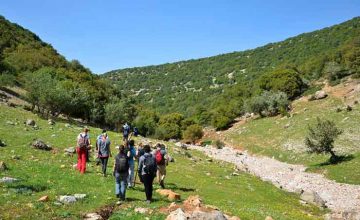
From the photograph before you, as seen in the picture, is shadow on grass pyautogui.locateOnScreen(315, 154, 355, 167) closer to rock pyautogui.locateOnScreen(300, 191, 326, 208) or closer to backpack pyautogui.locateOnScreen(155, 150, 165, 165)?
rock pyautogui.locateOnScreen(300, 191, 326, 208)

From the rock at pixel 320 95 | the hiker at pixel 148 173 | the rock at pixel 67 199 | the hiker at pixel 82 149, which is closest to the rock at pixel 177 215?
the hiker at pixel 148 173

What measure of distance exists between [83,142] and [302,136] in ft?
161

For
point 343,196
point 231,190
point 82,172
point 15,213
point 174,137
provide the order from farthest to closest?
1. point 174,137
2. point 343,196
3. point 231,190
4. point 82,172
5. point 15,213

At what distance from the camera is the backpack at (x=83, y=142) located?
27.6m

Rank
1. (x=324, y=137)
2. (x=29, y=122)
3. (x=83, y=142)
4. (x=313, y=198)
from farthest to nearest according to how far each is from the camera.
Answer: (x=324, y=137) < (x=29, y=122) < (x=313, y=198) < (x=83, y=142)

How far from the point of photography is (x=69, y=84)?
259 feet

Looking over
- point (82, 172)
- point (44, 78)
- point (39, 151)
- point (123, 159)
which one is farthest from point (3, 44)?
point (123, 159)

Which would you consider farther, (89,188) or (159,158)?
(159,158)

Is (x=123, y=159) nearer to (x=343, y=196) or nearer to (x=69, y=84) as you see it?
(x=343, y=196)

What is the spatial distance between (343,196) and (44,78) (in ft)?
150

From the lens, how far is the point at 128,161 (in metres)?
24.1

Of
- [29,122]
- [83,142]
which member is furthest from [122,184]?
[29,122]

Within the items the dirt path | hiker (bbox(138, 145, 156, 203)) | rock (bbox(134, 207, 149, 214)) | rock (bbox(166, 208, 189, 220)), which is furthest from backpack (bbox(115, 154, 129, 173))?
the dirt path

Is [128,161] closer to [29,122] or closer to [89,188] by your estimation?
[89,188]
